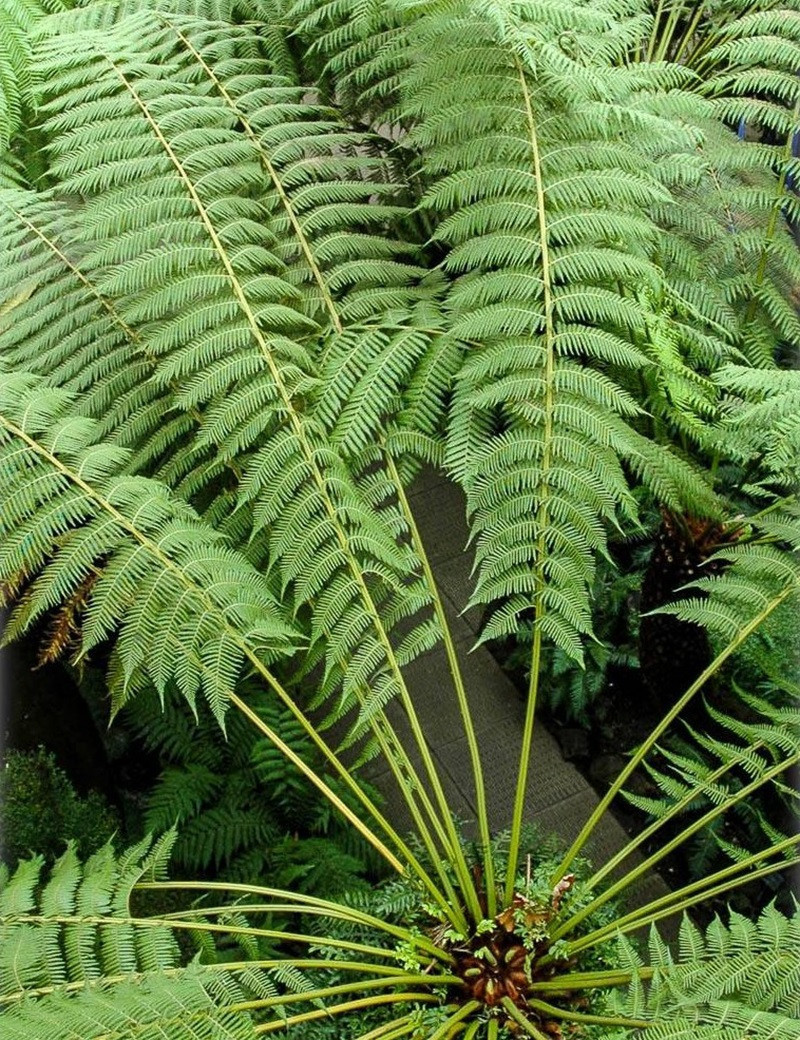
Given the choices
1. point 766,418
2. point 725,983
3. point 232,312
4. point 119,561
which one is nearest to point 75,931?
point 119,561

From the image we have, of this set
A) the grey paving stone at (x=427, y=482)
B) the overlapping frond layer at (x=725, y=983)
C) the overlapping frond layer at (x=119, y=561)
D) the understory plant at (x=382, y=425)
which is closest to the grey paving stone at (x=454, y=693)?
the understory plant at (x=382, y=425)

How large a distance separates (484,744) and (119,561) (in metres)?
1.39

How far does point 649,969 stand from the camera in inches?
72.6

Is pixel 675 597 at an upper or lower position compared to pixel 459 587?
upper

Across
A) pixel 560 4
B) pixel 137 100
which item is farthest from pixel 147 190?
pixel 560 4

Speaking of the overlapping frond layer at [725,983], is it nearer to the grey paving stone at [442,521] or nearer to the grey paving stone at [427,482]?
the grey paving stone at [442,521]

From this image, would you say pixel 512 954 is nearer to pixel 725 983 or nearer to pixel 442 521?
pixel 725 983

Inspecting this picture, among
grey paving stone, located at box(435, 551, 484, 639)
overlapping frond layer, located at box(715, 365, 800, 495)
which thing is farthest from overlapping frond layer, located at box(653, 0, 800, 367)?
grey paving stone, located at box(435, 551, 484, 639)

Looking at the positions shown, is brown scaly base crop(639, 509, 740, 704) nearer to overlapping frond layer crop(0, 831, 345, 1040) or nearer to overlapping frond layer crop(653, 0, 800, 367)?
overlapping frond layer crop(653, 0, 800, 367)

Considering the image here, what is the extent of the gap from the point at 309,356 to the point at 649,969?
1537 millimetres

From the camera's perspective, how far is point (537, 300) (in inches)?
87.1

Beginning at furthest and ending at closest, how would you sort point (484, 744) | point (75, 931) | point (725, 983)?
point (484, 744) < point (75, 931) < point (725, 983)

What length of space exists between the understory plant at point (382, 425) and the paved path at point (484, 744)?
0.25 metres

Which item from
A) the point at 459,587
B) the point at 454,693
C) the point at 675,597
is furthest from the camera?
the point at 459,587
